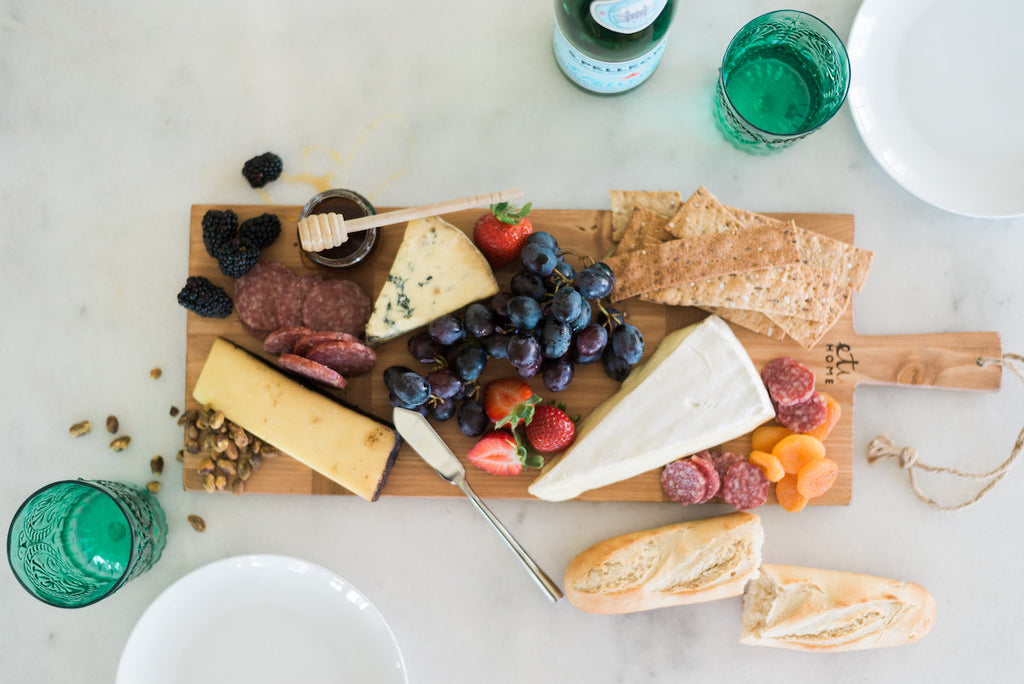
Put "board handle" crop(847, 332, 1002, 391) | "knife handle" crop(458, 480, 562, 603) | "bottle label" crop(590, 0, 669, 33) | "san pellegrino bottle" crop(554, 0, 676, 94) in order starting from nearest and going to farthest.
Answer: "bottle label" crop(590, 0, 669, 33), "san pellegrino bottle" crop(554, 0, 676, 94), "knife handle" crop(458, 480, 562, 603), "board handle" crop(847, 332, 1002, 391)

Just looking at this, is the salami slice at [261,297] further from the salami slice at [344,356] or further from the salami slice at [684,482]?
the salami slice at [684,482]

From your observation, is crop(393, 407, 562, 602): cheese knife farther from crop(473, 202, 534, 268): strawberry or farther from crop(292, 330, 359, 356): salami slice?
crop(473, 202, 534, 268): strawberry

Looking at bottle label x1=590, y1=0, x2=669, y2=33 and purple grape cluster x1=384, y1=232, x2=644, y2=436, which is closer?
bottle label x1=590, y1=0, x2=669, y2=33

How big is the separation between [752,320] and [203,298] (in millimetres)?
1121

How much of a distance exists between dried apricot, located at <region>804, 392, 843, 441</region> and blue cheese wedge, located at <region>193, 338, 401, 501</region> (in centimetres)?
87

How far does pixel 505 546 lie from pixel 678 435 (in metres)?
0.47

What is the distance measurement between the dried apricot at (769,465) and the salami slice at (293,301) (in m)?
0.99

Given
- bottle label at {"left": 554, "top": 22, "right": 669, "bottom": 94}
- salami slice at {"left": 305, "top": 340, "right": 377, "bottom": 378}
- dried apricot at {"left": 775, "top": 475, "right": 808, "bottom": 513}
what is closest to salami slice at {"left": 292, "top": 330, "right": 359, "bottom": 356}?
salami slice at {"left": 305, "top": 340, "right": 377, "bottom": 378}

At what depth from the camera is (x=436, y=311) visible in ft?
4.31

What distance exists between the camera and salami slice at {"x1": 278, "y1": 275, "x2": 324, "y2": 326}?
1368 mm

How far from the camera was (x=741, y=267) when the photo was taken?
129 cm

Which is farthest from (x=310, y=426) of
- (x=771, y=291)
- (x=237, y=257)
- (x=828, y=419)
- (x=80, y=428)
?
(x=828, y=419)

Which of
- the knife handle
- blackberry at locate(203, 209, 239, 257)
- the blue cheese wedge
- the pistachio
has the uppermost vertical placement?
blackberry at locate(203, 209, 239, 257)

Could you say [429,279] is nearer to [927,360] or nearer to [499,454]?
[499,454]
